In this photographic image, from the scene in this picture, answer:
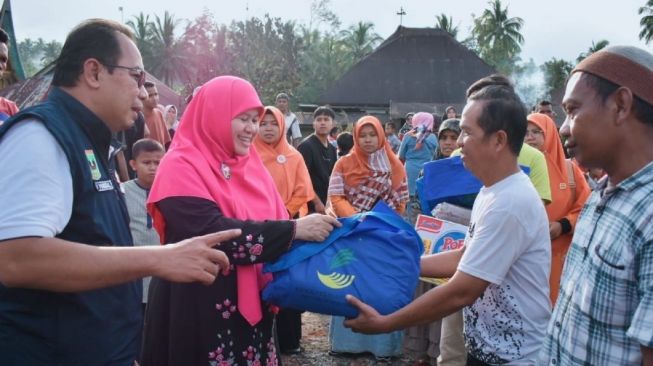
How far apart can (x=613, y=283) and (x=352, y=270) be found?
100 cm

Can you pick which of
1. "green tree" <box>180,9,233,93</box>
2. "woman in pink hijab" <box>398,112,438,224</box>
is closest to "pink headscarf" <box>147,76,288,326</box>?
"woman in pink hijab" <box>398,112,438,224</box>

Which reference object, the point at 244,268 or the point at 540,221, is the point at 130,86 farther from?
the point at 540,221

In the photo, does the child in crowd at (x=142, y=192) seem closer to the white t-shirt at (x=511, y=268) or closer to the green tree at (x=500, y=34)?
the white t-shirt at (x=511, y=268)

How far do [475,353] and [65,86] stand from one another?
1.95 metres

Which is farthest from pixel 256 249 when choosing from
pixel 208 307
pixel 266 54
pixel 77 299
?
pixel 266 54

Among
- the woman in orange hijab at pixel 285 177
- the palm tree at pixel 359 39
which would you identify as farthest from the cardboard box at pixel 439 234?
the palm tree at pixel 359 39

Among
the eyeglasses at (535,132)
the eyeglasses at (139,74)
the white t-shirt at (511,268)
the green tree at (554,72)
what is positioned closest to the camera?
the eyeglasses at (139,74)

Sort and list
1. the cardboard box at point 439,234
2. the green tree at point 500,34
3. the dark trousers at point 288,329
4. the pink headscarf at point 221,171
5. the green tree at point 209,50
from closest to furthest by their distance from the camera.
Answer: the pink headscarf at point 221,171 < the cardboard box at point 439,234 < the dark trousers at point 288,329 < the green tree at point 209,50 < the green tree at point 500,34

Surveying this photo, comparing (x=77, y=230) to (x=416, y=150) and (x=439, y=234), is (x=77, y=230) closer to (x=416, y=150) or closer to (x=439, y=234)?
(x=439, y=234)

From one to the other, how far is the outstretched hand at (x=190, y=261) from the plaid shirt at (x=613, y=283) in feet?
3.65

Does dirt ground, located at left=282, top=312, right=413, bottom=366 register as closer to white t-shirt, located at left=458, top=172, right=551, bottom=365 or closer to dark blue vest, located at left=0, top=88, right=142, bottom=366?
white t-shirt, located at left=458, top=172, right=551, bottom=365

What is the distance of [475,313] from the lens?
8.03 ft

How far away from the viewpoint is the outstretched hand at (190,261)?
5.57 feet

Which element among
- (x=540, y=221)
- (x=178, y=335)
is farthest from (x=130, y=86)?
(x=540, y=221)
